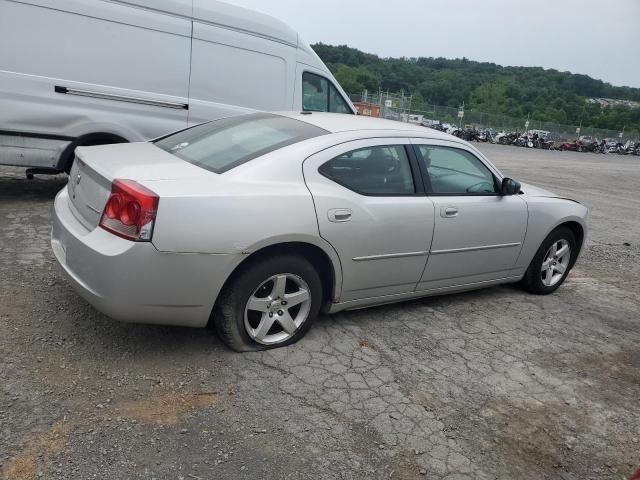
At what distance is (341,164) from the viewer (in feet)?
11.9

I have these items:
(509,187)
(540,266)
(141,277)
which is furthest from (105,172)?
(540,266)

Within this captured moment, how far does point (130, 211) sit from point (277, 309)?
1058 millimetres

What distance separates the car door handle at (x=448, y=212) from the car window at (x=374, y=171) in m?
0.28

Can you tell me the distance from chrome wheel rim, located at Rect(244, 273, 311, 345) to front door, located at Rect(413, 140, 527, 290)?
1.06 meters

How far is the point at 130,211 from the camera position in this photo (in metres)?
2.89

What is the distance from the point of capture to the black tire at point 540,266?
5.00 metres

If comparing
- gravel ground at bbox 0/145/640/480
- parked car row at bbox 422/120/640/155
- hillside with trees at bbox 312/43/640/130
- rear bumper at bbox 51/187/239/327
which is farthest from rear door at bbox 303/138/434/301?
hillside with trees at bbox 312/43/640/130

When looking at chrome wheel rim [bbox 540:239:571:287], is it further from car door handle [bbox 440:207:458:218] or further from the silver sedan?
→ car door handle [bbox 440:207:458:218]

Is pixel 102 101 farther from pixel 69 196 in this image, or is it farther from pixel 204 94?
pixel 69 196

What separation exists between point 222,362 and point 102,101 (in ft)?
13.5

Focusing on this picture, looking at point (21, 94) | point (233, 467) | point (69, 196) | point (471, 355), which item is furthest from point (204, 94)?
point (233, 467)

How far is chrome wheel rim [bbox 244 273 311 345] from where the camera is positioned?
3.33m

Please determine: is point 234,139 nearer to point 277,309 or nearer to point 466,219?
point 277,309

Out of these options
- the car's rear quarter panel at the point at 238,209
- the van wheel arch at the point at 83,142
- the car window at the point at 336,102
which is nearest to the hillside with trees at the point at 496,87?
the car window at the point at 336,102
